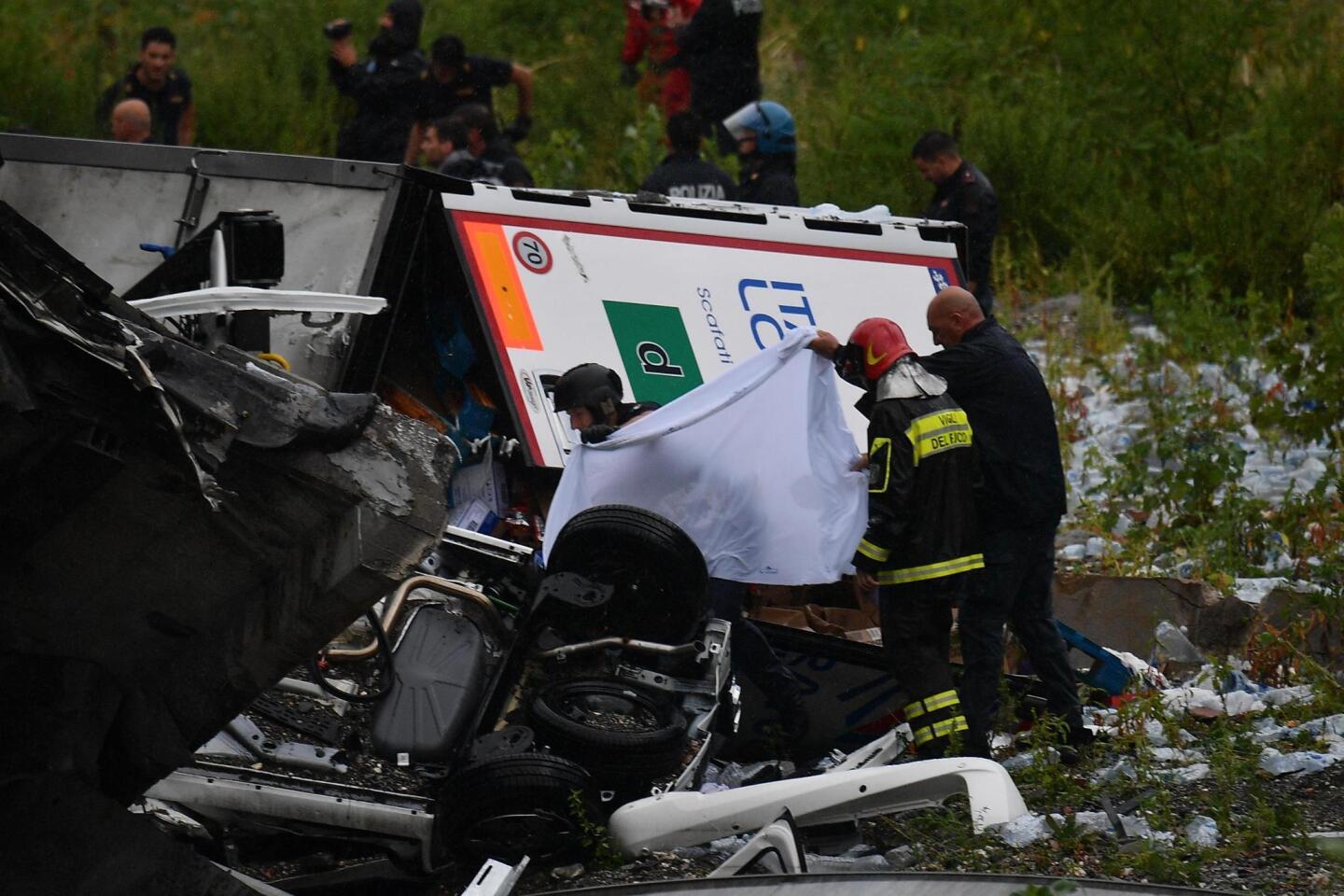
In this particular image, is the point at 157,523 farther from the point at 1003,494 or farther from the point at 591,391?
the point at 1003,494

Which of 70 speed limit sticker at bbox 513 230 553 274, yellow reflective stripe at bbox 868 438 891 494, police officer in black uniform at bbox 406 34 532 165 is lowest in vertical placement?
police officer in black uniform at bbox 406 34 532 165

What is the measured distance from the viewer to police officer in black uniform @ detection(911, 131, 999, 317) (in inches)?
361

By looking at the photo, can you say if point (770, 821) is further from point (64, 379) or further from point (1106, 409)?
point (1106, 409)

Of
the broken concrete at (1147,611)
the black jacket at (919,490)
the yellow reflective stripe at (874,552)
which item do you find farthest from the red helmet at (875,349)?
the broken concrete at (1147,611)

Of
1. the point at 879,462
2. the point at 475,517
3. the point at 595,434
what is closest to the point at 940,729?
the point at 879,462

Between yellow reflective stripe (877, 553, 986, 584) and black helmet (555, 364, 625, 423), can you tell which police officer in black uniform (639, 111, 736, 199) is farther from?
yellow reflective stripe (877, 553, 986, 584)

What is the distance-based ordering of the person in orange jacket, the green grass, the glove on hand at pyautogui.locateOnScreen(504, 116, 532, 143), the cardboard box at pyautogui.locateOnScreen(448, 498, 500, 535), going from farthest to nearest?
1. the green grass
2. the person in orange jacket
3. the glove on hand at pyautogui.locateOnScreen(504, 116, 532, 143)
4. the cardboard box at pyautogui.locateOnScreen(448, 498, 500, 535)

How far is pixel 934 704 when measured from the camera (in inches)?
236

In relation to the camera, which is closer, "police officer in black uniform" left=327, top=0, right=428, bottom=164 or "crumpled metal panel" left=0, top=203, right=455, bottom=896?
"crumpled metal panel" left=0, top=203, right=455, bottom=896

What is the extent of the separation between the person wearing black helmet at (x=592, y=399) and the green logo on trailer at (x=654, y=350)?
0.64 metres

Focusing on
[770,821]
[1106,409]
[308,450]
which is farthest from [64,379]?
[1106,409]

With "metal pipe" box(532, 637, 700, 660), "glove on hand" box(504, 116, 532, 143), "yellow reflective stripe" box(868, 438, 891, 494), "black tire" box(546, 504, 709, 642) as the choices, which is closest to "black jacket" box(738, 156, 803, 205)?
"glove on hand" box(504, 116, 532, 143)

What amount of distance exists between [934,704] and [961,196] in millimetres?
3879

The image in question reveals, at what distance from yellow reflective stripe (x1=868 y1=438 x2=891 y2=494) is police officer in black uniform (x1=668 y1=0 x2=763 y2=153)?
18.0 feet
